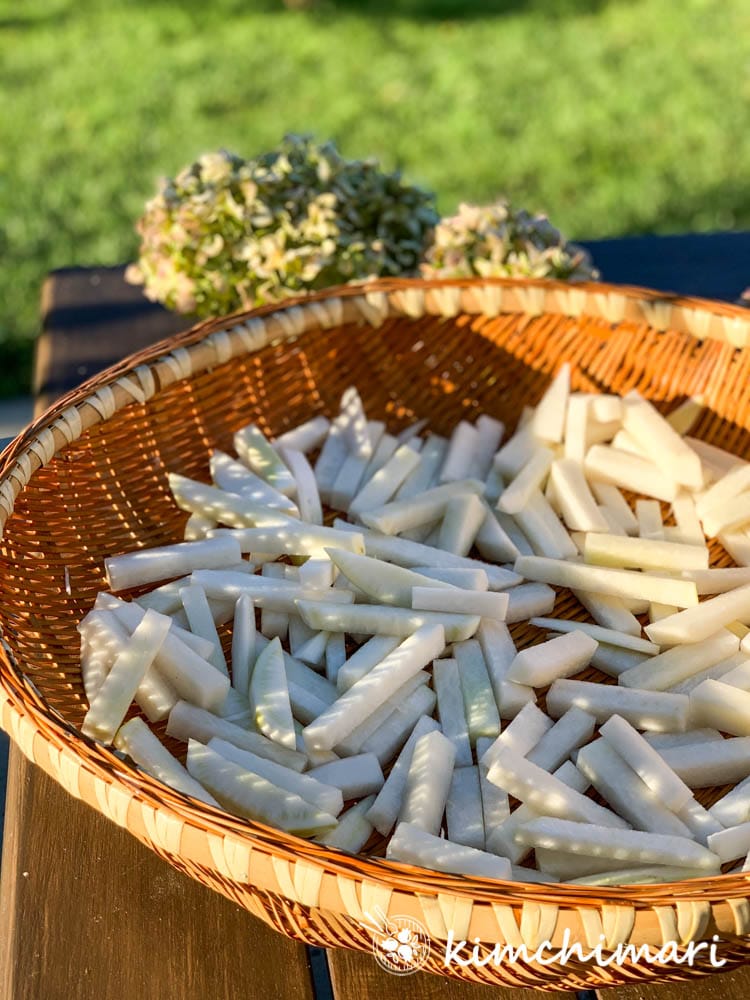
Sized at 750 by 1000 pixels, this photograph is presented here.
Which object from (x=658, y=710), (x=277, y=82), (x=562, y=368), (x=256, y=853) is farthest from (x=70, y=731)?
(x=277, y=82)

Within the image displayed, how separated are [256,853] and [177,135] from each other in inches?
177

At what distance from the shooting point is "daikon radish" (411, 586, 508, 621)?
5.48 ft

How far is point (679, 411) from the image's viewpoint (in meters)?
2.08

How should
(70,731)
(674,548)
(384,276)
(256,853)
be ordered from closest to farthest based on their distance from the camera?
1. (256,853)
2. (70,731)
3. (674,548)
4. (384,276)

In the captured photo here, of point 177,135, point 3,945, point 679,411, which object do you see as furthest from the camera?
point 177,135

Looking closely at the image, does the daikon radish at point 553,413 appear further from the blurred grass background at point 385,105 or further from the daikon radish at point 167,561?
the blurred grass background at point 385,105

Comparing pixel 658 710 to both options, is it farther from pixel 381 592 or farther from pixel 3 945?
pixel 3 945

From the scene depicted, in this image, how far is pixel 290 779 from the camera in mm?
→ 1355

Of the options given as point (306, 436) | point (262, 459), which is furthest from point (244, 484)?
point (306, 436)

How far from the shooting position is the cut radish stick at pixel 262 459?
1.94 meters

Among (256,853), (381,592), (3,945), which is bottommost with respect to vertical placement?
(3,945)

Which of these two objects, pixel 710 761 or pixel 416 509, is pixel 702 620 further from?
pixel 416 509

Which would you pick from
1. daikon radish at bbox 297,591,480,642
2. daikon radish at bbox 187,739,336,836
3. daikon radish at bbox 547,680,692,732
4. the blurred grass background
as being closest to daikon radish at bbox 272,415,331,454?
daikon radish at bbox 297,591,480,642

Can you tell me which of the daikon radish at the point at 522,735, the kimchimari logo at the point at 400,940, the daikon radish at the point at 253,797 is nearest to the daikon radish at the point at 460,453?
the daikon radish at the point at 522,735
